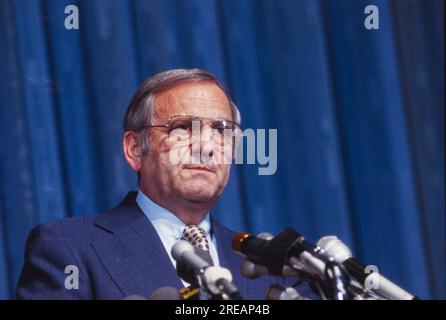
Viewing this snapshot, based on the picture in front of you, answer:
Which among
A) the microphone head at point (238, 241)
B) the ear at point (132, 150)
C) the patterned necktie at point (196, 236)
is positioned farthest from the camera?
the ear at point (132, 150)

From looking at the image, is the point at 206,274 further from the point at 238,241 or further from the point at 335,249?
the point at 335,249

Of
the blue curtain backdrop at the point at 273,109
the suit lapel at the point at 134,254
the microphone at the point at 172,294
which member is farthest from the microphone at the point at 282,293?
the blue curtain backdrop at the point at 273,109

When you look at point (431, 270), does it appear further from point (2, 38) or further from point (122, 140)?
point (2, 38)

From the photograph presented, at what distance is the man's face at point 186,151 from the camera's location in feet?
7.14

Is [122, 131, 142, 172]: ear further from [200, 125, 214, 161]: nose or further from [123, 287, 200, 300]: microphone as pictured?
[123, 287, 200, 300]: microphone

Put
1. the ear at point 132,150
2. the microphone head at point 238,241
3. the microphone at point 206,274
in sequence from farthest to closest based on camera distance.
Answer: the ear at point 132,150
the microphone head at point 238,241
the microphone at point 206,274

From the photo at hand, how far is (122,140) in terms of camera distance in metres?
2.36

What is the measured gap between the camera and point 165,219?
2201 millimetres

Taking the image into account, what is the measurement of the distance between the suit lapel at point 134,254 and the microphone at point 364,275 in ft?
1.45

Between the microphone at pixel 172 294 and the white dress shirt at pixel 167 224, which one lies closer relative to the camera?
the microphone at pixel 172 294

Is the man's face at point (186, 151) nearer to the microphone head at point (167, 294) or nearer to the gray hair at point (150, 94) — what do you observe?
the gray hair at point (150, 94)

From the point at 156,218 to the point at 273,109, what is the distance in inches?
21.7

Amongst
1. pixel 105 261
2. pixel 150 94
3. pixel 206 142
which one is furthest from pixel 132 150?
pixel 105 261
